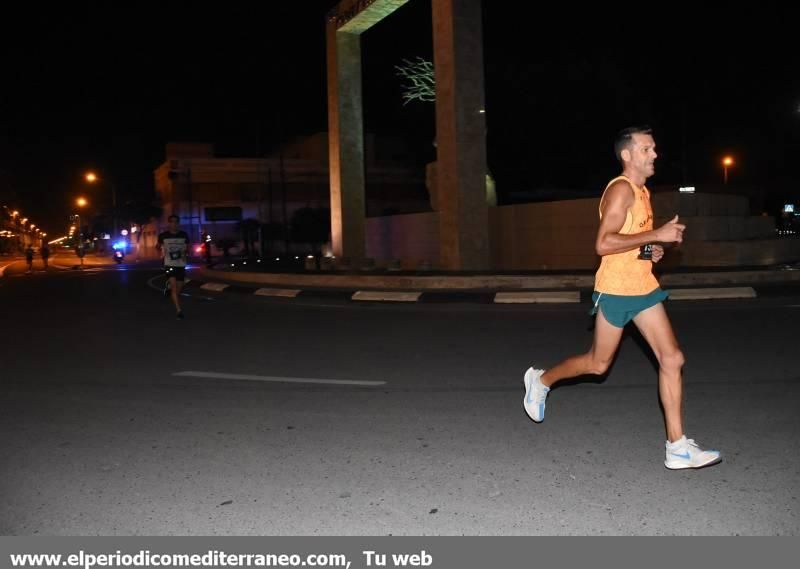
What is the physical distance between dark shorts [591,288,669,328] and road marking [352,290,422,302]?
414 inches

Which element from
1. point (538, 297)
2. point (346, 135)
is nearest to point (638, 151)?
point (538, 297)

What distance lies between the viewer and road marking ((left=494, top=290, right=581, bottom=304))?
14173mm

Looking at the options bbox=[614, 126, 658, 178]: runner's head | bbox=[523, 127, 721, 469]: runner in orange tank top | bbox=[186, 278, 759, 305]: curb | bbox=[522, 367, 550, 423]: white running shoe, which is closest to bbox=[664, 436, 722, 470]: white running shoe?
bbox=[523, 127, 721, 469]: runner in orange tank top

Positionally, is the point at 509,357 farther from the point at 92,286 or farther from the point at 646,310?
the point at 92,286

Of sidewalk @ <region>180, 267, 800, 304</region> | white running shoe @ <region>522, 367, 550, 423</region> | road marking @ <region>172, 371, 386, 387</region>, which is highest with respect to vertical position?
sidewalk @ <region>180, 267, 800, 304</region>

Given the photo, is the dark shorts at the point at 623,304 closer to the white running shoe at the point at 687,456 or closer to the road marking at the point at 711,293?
the white running shoe at the point at 687,456

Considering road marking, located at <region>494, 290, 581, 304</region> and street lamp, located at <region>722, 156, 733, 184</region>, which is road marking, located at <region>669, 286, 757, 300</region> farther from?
street lamp, located at <region>722, 156, 733, 184</region>

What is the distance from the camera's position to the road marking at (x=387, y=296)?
15446mm

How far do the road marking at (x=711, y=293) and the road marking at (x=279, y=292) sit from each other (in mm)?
7995

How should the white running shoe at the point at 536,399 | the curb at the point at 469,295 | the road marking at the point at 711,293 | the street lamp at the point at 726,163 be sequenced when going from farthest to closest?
1. the street lamp at the point at 726,163
2. the curb at the point at 469,295
3. the road marking at the point at 711,293
4. the white running shoe at the point at 536,399

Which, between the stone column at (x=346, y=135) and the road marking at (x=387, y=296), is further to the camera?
the stone column at (x=346, y=135)

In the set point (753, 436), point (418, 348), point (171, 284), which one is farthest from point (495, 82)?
point (753, 436)

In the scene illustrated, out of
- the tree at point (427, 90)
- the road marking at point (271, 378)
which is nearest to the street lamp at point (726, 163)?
the tree at point (427, 90)
